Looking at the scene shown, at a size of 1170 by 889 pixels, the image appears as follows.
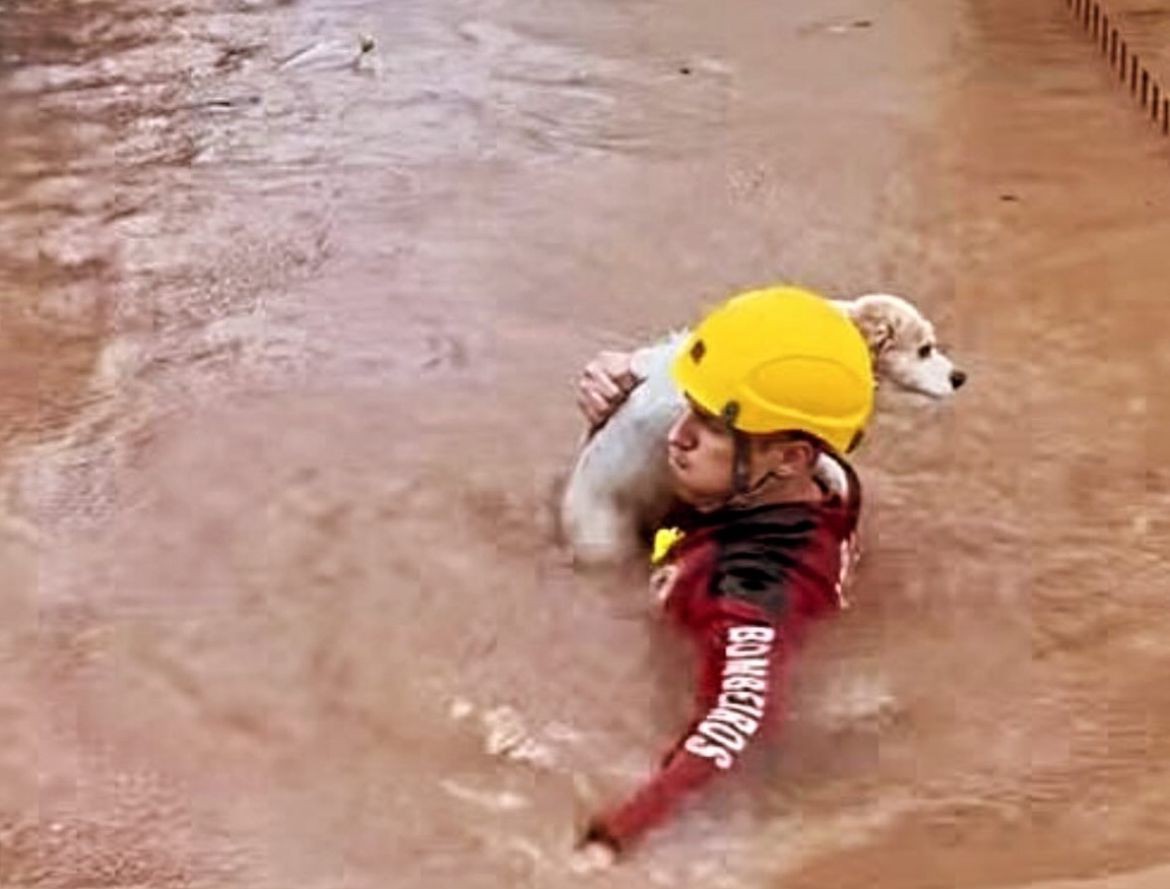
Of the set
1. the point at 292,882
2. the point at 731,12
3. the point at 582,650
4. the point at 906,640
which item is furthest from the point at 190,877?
the point at 731,12

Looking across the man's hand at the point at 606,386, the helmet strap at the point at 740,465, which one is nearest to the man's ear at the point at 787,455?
the helmet strap at the point at 740,465

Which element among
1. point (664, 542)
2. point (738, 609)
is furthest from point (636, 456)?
point (738, 609)

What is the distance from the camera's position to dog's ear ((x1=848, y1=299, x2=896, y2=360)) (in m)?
3.51

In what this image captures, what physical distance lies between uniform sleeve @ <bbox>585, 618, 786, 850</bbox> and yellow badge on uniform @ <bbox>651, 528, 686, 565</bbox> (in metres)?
0.18

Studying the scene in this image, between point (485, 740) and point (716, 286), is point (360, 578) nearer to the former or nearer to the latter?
point (485, 740)

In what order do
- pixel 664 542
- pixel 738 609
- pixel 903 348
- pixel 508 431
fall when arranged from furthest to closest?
pixel 508 431 < pixel 903 348 < pixel 664 542 < pixel 738 609

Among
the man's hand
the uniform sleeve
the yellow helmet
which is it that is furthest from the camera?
the man's hand

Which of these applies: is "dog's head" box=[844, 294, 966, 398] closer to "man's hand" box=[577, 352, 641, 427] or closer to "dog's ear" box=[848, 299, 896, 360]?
"dog's ear" box=[848, 299, 896, 360]

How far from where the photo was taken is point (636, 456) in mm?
3314

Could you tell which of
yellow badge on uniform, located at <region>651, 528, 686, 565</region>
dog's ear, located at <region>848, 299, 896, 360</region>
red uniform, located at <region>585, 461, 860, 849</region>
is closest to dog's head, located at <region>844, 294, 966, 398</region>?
dog's ear, located at <region>848, 299, 896, 360</region>

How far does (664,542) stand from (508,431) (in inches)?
20.0

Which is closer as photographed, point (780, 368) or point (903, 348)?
point (780, 368)

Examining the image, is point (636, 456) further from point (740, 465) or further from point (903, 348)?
point (903, 348)

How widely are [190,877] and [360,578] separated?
63cm
